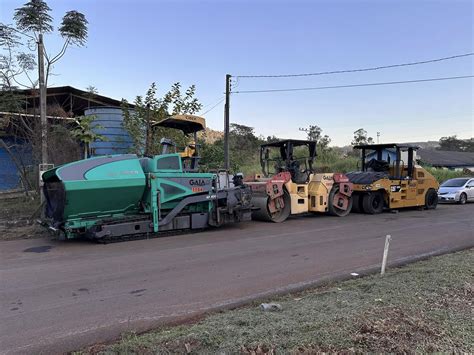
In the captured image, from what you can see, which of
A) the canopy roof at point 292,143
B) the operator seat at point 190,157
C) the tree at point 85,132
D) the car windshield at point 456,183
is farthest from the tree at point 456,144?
the operator seat at point 190,157

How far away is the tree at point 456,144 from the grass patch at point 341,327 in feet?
303

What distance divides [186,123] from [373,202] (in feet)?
28.2

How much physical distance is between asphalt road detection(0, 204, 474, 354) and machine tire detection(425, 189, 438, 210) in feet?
21.0

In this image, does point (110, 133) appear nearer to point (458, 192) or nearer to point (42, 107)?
point (42, 107)

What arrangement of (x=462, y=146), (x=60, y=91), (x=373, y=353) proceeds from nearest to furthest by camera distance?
(x=373, y=353) < (x=60, y=91) < (x=462, y=146)

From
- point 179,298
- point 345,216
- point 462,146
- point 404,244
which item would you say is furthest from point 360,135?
point 179,298

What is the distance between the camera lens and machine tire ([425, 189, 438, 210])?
18453 mm

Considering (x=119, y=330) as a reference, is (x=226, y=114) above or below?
above

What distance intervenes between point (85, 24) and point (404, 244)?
1423 centimetres

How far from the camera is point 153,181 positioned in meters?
10.5

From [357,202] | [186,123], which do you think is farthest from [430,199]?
[186,123]

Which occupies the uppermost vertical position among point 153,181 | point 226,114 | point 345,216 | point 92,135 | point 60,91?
point 60,91

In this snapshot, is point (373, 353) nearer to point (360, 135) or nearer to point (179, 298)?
point (179, 298)

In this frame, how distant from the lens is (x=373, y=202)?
16.7m
